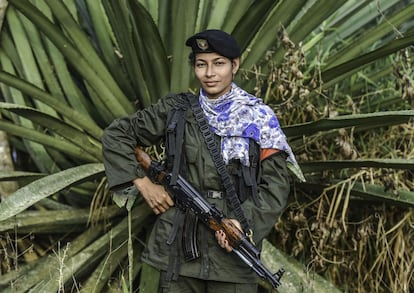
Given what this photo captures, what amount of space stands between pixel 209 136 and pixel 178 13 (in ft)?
2.24

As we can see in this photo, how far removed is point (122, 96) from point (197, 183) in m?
0.88

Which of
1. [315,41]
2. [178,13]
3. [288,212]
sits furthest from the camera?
[315,41]

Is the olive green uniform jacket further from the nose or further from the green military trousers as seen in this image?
the nose

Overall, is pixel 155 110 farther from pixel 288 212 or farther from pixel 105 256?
pixel 288 212

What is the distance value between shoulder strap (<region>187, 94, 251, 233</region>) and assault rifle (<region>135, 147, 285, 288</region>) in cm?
4

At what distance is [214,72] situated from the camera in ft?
8.02

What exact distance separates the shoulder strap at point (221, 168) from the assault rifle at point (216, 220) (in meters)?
0.04

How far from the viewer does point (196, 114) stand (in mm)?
2484

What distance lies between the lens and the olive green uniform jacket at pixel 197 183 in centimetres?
242

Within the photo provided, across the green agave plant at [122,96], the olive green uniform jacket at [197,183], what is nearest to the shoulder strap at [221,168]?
the olive green uniform jacket at [197,183]

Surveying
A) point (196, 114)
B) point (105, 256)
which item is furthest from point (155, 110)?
point (105, 256)

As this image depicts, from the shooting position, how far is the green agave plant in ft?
9.57

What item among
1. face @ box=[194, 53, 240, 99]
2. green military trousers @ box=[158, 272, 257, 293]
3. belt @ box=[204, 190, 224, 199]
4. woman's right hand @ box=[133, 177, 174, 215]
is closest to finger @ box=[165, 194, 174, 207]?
woman's right hand @ box=[133, 177, 174, 215]

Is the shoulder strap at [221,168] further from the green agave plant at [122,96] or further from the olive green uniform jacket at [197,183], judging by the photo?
the green agave plant at [122,96]
